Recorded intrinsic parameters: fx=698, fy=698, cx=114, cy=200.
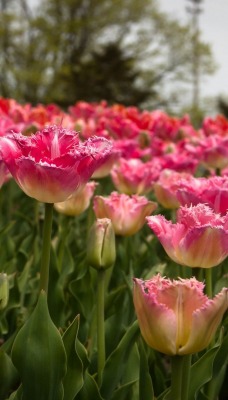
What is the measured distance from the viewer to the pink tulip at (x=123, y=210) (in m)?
1.68

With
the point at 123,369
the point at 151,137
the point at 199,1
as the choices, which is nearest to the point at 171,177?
the point at 123,369

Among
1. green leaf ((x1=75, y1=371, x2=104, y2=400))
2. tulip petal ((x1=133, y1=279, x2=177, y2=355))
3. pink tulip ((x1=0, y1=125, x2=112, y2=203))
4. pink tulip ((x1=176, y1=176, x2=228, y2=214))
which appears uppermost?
pink tulip ((x1=0, y1=125, x2=112, y2=203))

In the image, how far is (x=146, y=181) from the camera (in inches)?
94.6

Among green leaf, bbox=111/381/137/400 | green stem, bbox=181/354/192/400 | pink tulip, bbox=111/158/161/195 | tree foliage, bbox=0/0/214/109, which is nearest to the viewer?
green stem, bbox=181/354/192/400

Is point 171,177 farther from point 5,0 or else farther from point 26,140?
point 5,0

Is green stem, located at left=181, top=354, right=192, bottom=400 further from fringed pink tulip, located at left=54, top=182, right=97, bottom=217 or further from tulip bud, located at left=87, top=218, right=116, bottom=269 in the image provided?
fringed pink tulip, located at left=54, top=182, right=97, bottom=217

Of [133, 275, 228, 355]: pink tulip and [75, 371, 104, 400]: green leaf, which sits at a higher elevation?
[133, 275, 228, 355]: pink tulip

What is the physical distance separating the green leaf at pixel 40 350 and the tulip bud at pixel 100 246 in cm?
27

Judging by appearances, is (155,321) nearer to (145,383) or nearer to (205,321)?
(205,321)

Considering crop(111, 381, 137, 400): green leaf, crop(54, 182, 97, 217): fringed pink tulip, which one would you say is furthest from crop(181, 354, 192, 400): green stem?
crop(54, 182, 97, 217): fringed pink tulip

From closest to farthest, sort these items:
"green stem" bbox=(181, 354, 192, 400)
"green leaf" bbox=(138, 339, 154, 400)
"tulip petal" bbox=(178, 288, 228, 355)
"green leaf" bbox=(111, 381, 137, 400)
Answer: "tulip petal" bbox=(178, 288, 228, 355)
"green stem" bbox=(181, 354, 192, 400)
"green leaf" bbox=(138, 339, 154, 400)
"green leaf" bbox=(111, 381, 137, 400)

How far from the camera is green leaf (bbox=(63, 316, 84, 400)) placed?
1186mm

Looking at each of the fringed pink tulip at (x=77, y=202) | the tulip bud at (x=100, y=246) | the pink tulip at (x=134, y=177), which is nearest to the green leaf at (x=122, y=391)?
the tulip bud at (x=100, y=246)

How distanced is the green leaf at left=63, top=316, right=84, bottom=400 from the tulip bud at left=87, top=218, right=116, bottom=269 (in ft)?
0.69
